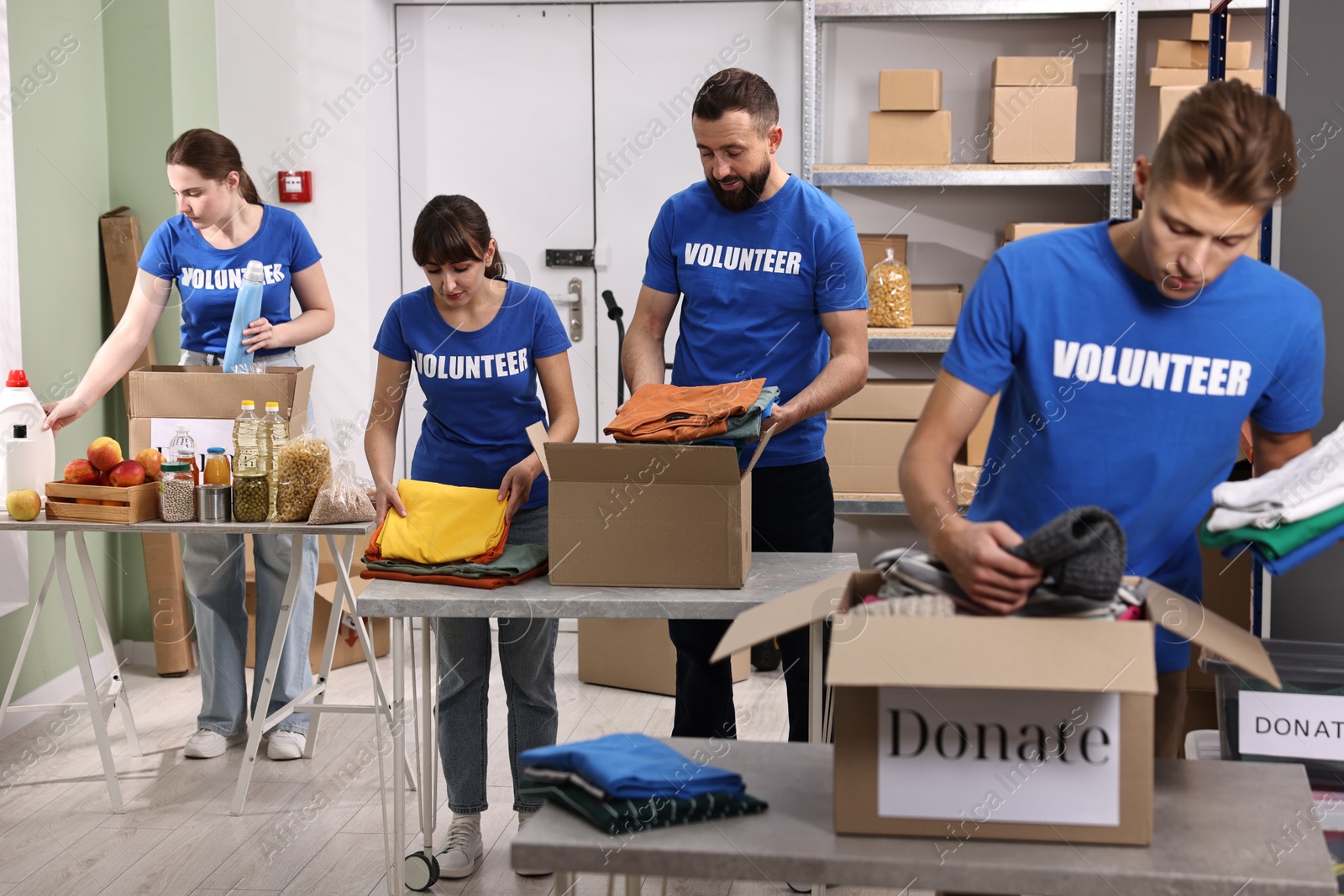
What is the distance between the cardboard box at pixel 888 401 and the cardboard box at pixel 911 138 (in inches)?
29.2

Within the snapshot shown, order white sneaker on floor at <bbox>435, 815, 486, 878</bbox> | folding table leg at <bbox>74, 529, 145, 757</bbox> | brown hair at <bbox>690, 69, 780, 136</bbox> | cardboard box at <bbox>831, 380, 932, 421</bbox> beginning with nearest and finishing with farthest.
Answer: brown hair at <bbox>690, 69, 780, 136</bbox> < white sneaker on floor at <bbox>435, 815, 486, 878</bbox> < folding table leg at <bbox>74, 529, 145, 757</bbox> < cardboard box at <bbox>831, 380, 932, 421</bbox>

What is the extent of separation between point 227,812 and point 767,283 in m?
1.82

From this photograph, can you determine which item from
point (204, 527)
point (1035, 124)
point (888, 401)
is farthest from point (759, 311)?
point (1035, 124)

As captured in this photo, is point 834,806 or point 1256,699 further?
point 1256,699

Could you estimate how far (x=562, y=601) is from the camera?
6.62ft

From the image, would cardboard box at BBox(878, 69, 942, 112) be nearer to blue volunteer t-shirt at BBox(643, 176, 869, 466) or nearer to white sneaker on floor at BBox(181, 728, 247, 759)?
blue volunteer t-shirt at BBox(643, 176, 869, 466)

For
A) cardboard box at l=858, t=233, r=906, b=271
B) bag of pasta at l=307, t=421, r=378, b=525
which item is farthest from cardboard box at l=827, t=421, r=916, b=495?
bag of pasta at l=307, t=421, r=378, b=525

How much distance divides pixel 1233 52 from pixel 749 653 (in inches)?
97.5

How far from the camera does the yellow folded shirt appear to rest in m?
2.15

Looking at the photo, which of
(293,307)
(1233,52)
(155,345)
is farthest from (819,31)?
(155,345)

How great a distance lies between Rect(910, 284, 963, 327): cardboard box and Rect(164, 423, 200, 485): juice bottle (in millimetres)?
2436

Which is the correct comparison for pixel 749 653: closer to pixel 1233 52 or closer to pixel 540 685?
pixel 540 685

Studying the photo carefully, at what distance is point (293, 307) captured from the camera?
13.2 ft

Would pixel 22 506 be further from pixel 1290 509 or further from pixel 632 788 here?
pixel 1290 509
